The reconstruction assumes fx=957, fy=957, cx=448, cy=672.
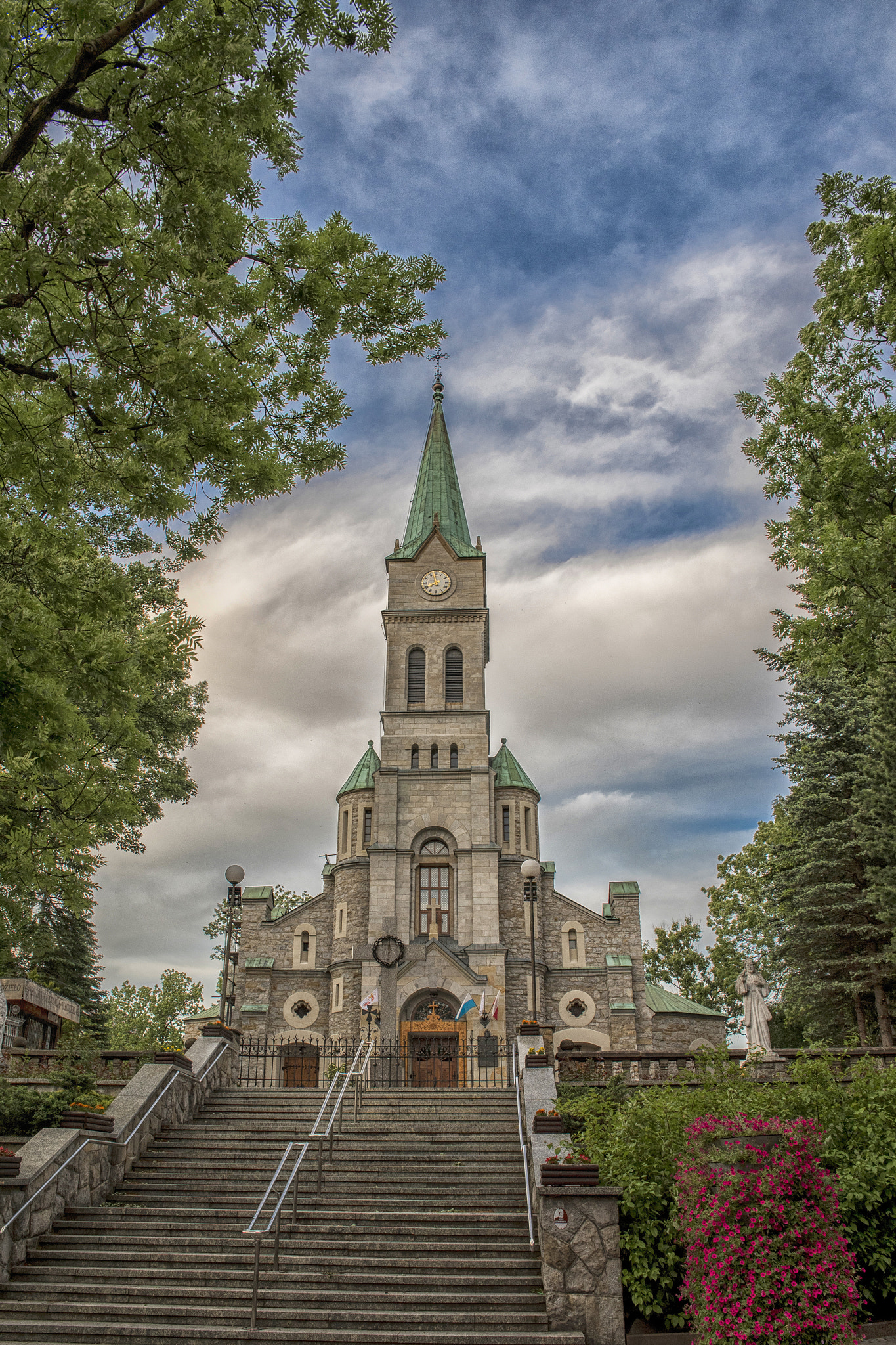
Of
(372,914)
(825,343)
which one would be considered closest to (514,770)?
(372,914)

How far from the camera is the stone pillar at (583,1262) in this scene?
868cm

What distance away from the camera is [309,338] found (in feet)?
32.0

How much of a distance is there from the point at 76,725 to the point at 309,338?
455 centimetres

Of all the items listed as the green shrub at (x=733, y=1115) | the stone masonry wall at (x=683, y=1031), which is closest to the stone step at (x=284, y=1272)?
the green shrub at (x=733, y=1115)

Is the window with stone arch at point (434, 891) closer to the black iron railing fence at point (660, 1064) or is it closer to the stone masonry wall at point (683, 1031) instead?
the stone masonry wall at point (683, 1031)

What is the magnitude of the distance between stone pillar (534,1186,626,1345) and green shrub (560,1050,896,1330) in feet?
0.65

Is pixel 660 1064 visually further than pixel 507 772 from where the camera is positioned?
No

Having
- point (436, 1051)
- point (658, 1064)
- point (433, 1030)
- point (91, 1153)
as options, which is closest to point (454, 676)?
point (433, 1030)

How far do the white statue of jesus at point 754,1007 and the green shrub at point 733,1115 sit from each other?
7927 mm

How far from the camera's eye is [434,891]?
31.5m

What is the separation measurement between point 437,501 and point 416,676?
908cm

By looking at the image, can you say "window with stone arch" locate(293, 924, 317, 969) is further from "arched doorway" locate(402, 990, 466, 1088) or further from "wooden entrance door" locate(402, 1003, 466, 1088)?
"wooden entrance door" locate(402, 1003, 466, 1088)

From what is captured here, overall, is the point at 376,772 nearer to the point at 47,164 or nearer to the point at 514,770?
the point at 514,770

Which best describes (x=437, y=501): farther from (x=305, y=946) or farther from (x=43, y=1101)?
(x=43, y=1101)
